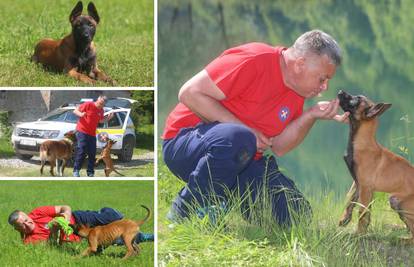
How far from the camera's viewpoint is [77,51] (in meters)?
3.10

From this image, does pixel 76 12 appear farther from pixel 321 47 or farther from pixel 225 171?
pixel 321 47

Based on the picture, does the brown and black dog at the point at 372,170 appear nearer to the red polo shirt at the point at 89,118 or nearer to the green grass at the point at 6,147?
the red polo shirt at the point at 89,118

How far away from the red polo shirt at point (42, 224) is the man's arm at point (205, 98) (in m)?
0.73

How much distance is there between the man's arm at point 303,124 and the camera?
123 inches

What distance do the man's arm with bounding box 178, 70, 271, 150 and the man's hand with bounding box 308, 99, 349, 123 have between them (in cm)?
29

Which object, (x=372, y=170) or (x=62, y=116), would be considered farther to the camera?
(x=372, y=170)


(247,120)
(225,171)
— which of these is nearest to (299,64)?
(247,120)

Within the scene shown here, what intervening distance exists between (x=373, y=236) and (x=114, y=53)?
1.45 meters

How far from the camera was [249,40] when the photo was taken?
5164 millimetres

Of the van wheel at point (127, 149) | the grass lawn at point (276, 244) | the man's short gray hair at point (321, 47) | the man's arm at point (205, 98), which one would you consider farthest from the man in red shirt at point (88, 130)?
the man's short gray hair at point (321, 47)

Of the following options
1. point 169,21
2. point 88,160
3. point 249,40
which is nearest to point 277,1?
point 249,40

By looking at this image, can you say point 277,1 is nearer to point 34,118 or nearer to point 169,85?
point 169,85

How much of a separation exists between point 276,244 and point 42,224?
102 cm

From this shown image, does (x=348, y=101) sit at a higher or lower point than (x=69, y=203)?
higher
